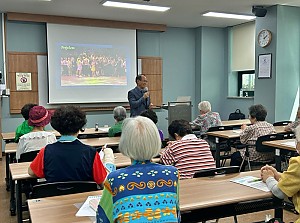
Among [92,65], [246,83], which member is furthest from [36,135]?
[246,83]

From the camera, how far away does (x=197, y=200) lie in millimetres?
1855

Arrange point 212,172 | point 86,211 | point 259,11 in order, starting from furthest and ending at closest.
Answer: point 259,11 → point 212,172 → point 86,211

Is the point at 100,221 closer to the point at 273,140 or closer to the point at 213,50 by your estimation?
the point at 273,140

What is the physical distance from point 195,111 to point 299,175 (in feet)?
22.9

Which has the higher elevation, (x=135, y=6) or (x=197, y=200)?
(x=135, y=6)

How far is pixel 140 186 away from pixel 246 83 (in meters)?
7.58

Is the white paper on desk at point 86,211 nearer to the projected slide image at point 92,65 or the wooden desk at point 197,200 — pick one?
the wooden desk at point 197,200

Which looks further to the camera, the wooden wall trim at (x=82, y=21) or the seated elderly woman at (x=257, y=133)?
the wooden wall trim at (x=82, y=21)

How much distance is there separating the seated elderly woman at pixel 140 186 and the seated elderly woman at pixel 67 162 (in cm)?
71

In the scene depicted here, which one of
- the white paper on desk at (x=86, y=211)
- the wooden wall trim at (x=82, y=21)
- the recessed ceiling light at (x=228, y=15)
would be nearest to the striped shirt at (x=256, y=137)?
the white paper on desk at (x=86, y=211)

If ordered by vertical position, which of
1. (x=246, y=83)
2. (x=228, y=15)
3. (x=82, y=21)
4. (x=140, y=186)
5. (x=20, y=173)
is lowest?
(x=20, y=173)

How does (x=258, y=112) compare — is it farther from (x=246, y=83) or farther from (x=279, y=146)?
(x=246, y=83)

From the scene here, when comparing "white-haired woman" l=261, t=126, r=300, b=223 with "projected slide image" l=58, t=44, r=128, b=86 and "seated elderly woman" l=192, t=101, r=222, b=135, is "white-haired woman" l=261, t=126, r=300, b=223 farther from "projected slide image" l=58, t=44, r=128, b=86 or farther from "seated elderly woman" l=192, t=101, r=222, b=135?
"projected slide image" l=58, t=44, r=128, b=86

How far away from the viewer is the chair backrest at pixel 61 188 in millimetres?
2066
